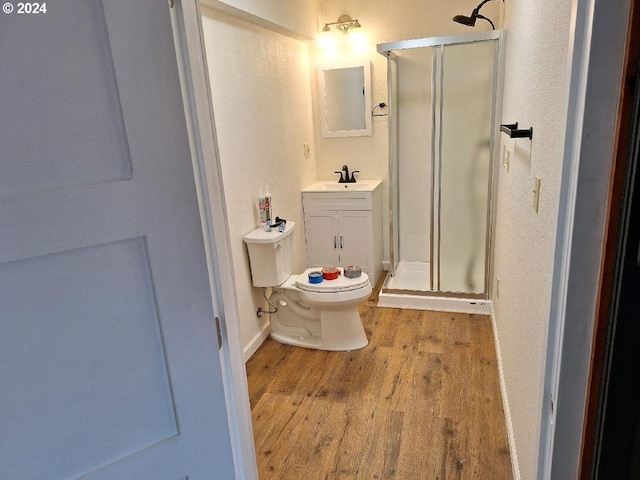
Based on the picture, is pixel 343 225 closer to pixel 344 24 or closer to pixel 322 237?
pixel 322 237

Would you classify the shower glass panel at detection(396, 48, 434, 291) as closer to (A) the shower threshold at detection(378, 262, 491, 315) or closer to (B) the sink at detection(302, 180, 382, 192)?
(A) the shower threshold at detection(378, 262, 491, 315)

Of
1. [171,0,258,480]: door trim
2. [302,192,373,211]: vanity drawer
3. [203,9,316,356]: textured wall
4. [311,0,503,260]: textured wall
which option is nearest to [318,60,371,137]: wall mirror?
[311,0,503,260]: textured wall

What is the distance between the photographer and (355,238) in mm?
3686

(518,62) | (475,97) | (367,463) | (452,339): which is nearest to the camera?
(367,463)

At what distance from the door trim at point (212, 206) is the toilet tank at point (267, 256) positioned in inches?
64.9

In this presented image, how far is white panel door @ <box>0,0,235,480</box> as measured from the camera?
714 mm

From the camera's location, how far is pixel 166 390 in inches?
36.8

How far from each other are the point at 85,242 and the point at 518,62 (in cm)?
211

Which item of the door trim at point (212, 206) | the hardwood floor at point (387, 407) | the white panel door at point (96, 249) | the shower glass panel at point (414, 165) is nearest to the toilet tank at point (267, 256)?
the hardwood floor at point (387, 407)

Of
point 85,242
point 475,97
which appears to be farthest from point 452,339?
point 85,242

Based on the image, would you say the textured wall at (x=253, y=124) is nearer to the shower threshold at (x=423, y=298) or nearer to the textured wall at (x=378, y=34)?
the textured wall at (x=378, y=34)

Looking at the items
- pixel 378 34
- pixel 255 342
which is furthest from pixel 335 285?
pixel 378 34

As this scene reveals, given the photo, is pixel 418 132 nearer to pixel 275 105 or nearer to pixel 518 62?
pixel 275 105

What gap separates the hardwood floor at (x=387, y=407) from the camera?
190 cm
